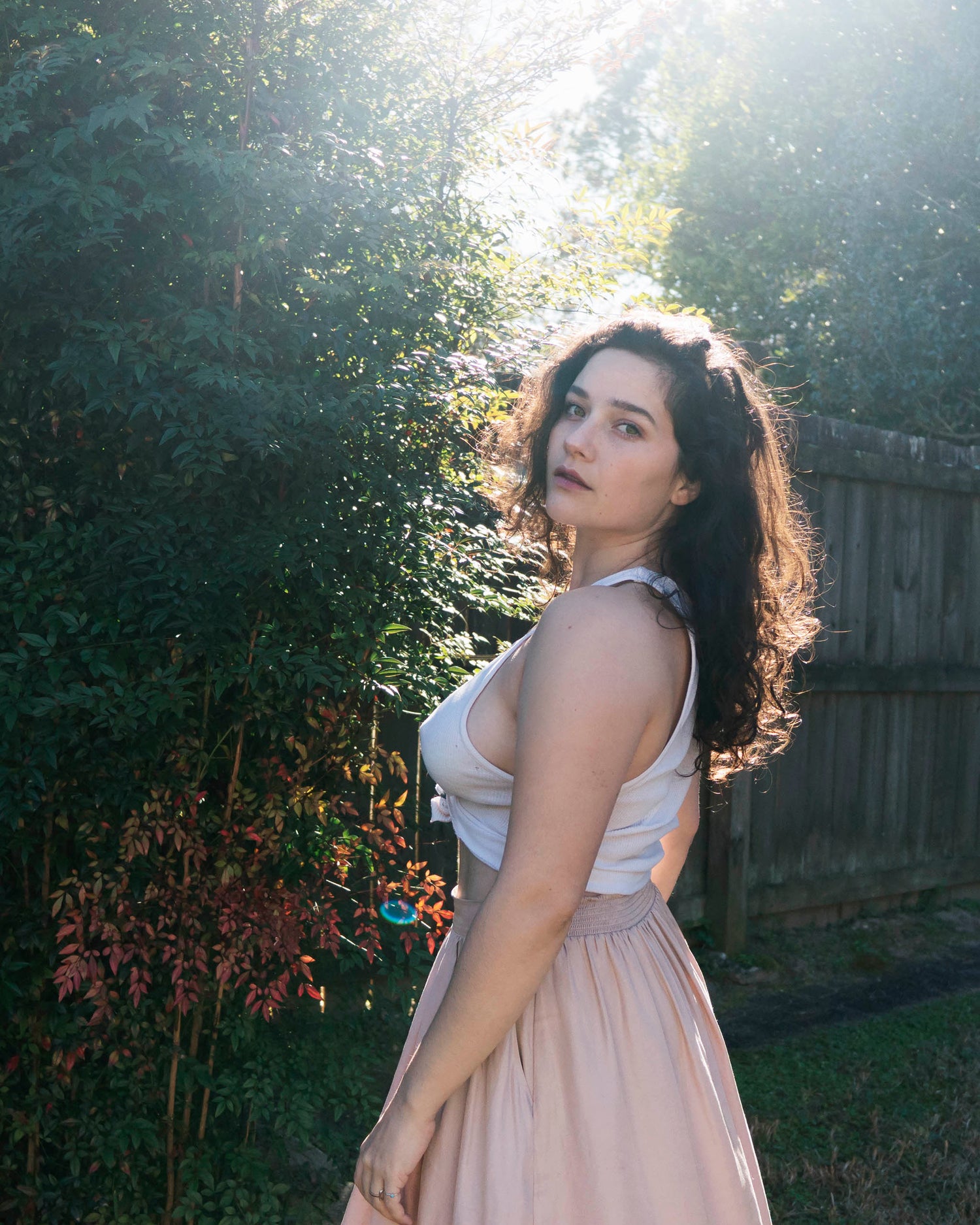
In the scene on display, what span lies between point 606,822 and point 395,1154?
46 centimetres

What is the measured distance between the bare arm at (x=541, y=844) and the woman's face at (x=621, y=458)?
0.98 feet

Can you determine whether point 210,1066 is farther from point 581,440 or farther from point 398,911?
point 581,440

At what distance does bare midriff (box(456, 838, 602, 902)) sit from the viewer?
157 centimetres

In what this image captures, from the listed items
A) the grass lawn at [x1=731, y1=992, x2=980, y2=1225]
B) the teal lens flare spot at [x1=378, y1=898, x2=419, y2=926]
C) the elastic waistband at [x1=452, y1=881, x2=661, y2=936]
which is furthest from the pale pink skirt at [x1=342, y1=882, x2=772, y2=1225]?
the grass lawn at [x1=731, y1=992, x2=980, y2=1225]

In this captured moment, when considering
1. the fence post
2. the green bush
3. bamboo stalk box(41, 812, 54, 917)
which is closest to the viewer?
the green bush

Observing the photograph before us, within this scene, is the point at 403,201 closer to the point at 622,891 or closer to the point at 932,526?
the point at 622,891

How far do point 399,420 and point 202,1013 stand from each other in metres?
1.39

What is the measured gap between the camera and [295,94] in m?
2.52

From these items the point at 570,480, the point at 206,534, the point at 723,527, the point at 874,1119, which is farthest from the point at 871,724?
the point at 570,480

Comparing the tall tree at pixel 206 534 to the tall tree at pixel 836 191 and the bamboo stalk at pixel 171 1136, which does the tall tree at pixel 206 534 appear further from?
the tall tree at pixel 836 191

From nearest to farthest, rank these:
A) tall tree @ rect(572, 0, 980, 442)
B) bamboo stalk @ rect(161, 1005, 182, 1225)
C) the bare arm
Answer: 1. the bare arm
2. bamboo stalk @ rect(161, 1005, 182, 1225)
3. tall tree @ rect(572, 0, 980, 442)

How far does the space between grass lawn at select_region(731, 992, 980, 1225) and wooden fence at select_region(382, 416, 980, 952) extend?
80 cm

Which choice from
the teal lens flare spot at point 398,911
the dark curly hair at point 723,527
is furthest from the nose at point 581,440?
the teal lens flare spot at point 398,911

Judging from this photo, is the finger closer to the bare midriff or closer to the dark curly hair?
the bare midriff
